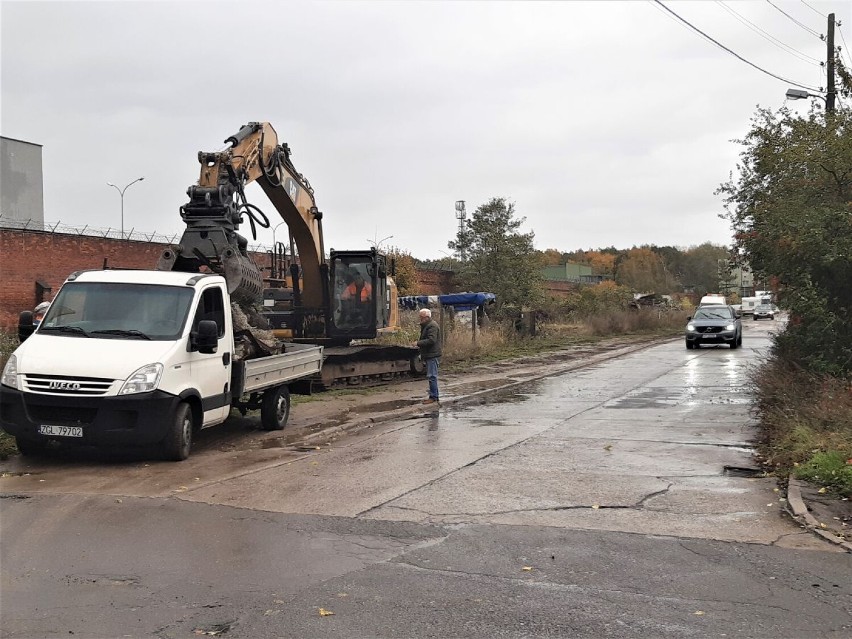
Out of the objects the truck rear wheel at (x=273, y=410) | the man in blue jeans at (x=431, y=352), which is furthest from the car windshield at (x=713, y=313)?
the truck rear wheel at (x=273, y=410)

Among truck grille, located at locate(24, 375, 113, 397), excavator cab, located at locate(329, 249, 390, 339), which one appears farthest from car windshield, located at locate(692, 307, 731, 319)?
truck grille, located at locate(24, 375, 113, 397)

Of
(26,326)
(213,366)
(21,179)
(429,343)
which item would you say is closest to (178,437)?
(213,366)

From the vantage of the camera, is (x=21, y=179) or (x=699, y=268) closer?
(x=21, y=179)

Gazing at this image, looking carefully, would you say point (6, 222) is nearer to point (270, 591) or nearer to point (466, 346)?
point (466, 346)

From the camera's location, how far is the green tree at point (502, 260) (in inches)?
1676

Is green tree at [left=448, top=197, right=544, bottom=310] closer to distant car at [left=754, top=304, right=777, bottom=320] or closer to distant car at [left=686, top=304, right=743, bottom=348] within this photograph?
distant car at [left=686, top=304, right=743, bottom=348]

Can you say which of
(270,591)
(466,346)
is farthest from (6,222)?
(270,591)

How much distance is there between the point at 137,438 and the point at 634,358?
74.0 feet

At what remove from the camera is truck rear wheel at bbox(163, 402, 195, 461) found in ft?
30.3

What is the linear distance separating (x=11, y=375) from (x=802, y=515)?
27.1 feet

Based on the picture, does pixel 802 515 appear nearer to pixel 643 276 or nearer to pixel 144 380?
pixel 144 380

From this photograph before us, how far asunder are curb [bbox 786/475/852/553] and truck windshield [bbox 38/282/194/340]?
22.4 ft

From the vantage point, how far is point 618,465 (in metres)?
9.72

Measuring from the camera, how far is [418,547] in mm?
6258
